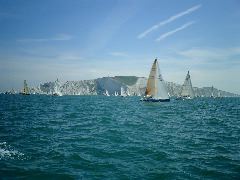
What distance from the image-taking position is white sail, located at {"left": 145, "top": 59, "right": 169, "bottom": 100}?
87.0m

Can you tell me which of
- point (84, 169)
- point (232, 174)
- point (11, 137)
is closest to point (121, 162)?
point (84, 169)

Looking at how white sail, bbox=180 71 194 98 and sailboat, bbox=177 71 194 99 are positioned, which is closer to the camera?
sailboat, bbox=177 71 194 99

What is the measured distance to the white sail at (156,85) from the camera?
8700cm

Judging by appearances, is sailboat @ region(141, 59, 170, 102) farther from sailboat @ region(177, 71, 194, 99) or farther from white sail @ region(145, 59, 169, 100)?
sailboat @ region(177, 71, 194, 99)

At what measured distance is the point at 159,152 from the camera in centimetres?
2045

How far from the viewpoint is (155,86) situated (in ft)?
295

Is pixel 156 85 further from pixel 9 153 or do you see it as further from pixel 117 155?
pixel 9 153

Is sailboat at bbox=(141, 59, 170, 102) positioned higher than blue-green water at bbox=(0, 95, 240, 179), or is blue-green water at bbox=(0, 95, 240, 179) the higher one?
sailboat at bbox=(141, 59, 170, 102)

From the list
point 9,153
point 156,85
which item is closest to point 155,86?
point 156,85

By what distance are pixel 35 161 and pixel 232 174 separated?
1198 cm

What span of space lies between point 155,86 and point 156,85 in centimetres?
60

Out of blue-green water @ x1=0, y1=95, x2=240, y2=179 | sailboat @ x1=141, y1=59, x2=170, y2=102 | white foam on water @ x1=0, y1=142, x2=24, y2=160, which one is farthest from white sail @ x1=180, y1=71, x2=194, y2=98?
white foam on water @ x1=0, y1=142, x2=24, y2=160

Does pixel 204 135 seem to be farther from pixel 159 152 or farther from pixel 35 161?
pixel 35 161

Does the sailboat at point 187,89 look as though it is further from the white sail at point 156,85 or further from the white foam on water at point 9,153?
the white foam on water at point 9,153
